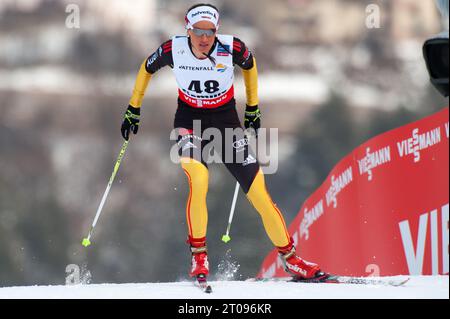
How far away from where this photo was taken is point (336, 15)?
94.4 meters

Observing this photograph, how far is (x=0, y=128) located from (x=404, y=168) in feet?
274

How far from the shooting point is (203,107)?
6.81 meters

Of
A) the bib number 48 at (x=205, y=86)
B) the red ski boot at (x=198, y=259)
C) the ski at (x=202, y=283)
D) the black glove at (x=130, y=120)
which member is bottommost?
the ski at (x=202, y=283)

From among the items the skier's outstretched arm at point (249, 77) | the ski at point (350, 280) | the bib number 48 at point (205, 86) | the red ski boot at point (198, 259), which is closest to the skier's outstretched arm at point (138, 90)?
the bib number 48 at point (205, 86)

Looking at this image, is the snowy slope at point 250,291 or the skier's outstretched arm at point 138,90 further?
the skier's outstretched arm at point 138,90

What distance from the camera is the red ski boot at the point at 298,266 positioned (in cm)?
696

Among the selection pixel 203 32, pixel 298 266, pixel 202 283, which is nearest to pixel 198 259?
pixel 202 283

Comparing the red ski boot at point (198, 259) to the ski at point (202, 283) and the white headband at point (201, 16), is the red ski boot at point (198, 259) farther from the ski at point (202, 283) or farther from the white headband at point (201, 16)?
the white headband at point (201, 16)

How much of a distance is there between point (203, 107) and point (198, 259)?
0.99 m

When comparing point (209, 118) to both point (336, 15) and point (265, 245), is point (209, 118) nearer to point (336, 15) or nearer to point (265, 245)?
point (265, 245)

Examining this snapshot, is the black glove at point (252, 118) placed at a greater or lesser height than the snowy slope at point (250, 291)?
greater

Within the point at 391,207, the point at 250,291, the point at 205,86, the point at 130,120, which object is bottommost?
the point at 250,291

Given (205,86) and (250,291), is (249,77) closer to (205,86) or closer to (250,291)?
(205,86)

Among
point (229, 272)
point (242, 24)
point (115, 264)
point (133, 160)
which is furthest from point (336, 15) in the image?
point (229, 272)
